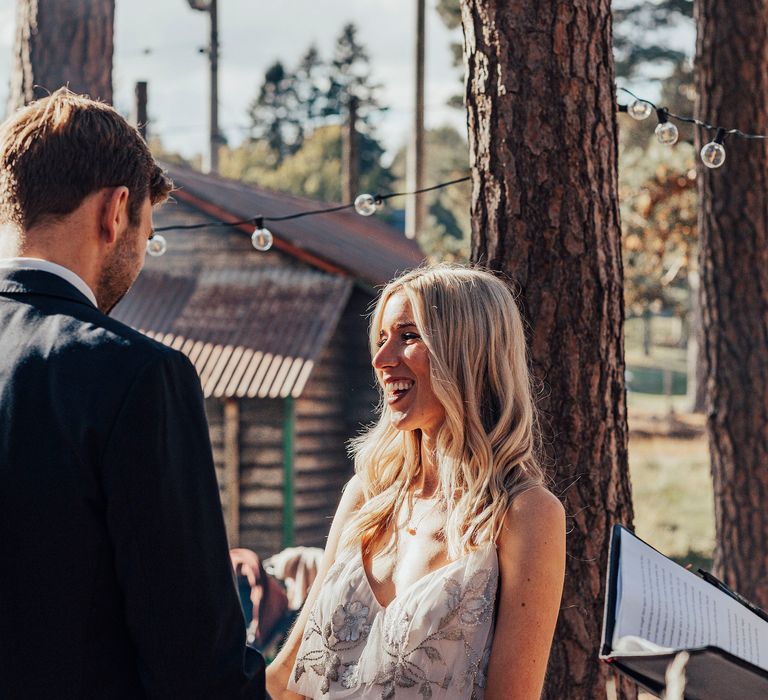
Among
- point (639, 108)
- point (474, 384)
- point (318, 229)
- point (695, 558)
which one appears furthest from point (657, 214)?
point (474, 384)

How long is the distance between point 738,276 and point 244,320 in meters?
7.25

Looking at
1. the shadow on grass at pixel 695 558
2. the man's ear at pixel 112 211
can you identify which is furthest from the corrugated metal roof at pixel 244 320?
the man's ear at pixel 112 211

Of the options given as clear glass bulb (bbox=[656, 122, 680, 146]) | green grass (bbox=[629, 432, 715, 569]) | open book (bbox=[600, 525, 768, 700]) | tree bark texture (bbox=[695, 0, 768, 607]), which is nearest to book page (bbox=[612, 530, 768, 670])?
open book (bbox=[600, 525, 768, 700])

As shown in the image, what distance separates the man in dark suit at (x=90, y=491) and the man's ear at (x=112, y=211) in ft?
0.09

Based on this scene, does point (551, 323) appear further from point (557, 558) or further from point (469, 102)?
point (557, 558)

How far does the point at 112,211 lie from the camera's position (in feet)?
6.74

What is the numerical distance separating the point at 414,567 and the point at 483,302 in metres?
0.71

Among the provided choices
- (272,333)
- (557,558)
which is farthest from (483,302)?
(272,333)

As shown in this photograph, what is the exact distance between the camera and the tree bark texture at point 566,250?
12.8ft

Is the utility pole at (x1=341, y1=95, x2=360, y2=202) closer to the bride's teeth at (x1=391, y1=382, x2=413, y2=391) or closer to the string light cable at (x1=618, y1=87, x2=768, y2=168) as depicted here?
the string light cable at (x1=618, y1=87, x2=768, y2=168)

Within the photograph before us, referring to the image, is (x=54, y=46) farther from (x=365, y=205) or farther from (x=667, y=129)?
(x=667, y=129)

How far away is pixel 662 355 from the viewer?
6353 centimetres

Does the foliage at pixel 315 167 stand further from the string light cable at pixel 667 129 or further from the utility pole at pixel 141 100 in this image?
the string light cable at pixel 667 129

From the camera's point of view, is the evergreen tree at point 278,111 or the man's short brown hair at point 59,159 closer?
the man's short brown hair at point 59,159
